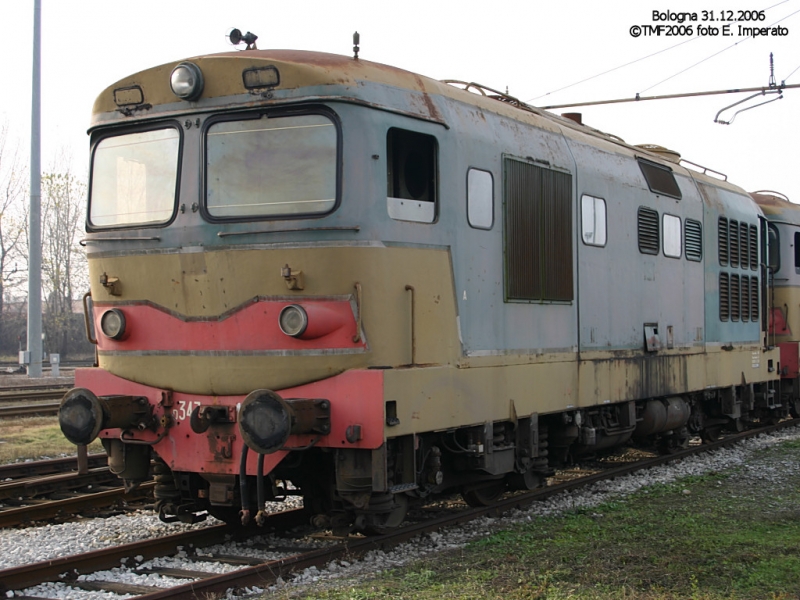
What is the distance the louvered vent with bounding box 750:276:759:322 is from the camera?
1438cm

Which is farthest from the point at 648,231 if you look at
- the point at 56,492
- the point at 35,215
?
the point at 35,215

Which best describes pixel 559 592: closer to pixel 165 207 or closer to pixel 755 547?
pixel 755 547

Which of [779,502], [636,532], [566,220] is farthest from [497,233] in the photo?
[779,502]

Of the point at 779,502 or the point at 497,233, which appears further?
the point at 779,502

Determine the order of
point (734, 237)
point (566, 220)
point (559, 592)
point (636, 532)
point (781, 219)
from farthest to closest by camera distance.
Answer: point (781, 219), point (734, 237), point (566, 220), point (636, 532), point (559, 592)

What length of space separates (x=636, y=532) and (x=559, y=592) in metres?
2.09

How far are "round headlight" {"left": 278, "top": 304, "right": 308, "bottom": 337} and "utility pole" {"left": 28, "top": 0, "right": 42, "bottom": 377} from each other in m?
19.5

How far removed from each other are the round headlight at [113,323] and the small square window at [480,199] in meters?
2.92

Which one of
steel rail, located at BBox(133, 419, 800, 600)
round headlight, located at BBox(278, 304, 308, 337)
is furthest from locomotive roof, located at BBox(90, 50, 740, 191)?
steel rail, located at BBox(133, 419, 800, 600)

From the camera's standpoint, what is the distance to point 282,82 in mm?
6875

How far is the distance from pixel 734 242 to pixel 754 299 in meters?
1.22

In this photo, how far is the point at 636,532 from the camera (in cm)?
780

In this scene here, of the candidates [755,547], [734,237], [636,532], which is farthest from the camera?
[734,237]

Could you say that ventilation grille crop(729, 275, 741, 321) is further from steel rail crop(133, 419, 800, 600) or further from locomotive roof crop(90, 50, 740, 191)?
locomotive roof crop(90, 50, 740, 191)
